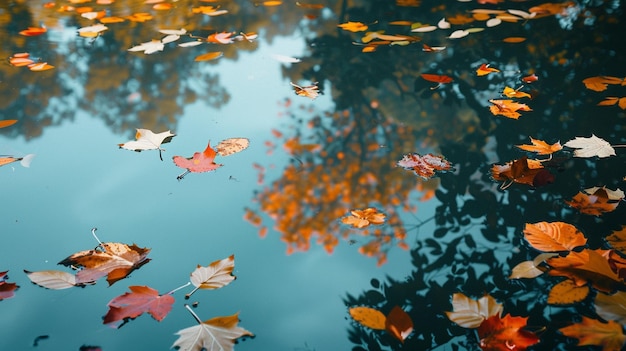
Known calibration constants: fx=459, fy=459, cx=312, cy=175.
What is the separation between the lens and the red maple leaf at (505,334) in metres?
1.03

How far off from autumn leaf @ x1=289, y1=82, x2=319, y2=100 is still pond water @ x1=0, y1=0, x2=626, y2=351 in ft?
0.15

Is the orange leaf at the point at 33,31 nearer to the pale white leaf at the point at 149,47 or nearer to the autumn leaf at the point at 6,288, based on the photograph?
the pale white leaf at the point at 149,47

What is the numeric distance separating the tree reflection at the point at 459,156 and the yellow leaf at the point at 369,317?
20mm

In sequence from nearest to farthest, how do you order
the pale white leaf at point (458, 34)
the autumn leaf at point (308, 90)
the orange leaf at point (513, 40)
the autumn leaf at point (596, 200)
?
the autumn leaf at point (596, 200) → the autumn leaf at point (308, 90) → the orange leaf at point (513, 40) → the pale white leaf at point (458, 34)

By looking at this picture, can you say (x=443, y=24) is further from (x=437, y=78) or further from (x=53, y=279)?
(x=53, y=279)

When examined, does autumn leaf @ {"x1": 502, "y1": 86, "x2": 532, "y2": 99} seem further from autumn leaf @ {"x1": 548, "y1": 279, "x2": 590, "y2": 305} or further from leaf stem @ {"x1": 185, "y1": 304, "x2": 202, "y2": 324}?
leaf stem @ {"x1": 185, "y1": 304, "x2": 202, "y2": 324}

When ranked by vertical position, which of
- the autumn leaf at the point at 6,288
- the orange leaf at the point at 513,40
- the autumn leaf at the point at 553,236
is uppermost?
the orange leaf at the point at 513,40

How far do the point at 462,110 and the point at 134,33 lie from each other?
2.28 m

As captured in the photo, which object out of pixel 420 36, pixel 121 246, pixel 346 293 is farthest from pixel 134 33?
pixel 346 293

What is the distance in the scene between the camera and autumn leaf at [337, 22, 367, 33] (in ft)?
10.4

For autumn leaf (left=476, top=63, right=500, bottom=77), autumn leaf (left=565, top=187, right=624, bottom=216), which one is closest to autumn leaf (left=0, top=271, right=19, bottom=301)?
autumn leaf (left=565, top=187, right=624, bottom=216)

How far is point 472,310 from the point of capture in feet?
3.78

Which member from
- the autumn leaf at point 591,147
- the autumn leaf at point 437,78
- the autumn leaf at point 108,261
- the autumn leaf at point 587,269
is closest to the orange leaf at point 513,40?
the autumn leaf at point 437,78

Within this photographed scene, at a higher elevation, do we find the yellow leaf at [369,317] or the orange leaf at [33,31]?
the orange leaf at [33,31]
